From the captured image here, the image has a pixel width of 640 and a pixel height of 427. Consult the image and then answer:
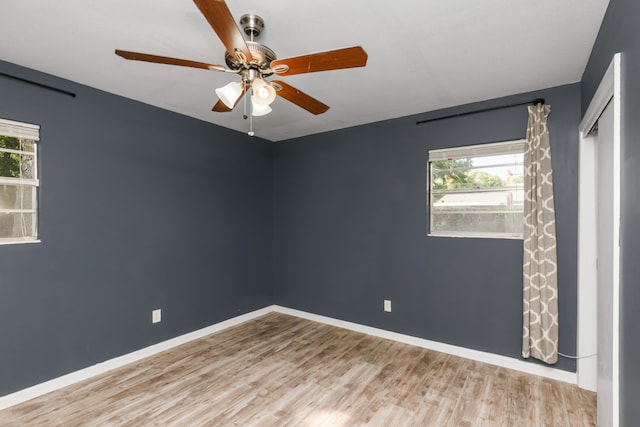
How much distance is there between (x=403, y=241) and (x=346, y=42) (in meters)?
2.16

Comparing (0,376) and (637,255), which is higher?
(637,255)

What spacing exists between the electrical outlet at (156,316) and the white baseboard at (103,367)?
235 mm

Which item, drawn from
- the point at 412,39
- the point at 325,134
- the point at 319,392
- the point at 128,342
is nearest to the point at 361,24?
the point at 412,39

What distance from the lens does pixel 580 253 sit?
257 centimetres

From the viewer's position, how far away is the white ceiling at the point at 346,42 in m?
1.69

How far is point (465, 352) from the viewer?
3.08 m

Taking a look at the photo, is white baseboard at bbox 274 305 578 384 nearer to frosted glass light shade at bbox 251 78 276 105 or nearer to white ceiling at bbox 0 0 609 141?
white ceiling at bbox 0 0 609 141

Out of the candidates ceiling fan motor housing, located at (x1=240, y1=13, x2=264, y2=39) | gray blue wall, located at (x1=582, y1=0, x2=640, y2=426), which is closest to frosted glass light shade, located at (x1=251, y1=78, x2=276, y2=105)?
ceiling fan motor housing, located at (x1=240, y1=13, x2=264, y2=39)

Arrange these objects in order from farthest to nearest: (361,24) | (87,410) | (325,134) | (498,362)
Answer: (325,134) < (498,362) < (87,410) < (361,24)

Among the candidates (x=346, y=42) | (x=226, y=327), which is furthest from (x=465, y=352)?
(x=346, y=42)

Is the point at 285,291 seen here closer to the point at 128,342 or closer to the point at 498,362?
the point at 128,342

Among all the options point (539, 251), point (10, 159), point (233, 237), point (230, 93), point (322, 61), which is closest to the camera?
point (322, 61)

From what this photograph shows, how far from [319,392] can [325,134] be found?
290 centimetres

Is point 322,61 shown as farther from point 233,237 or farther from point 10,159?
point 233,237
